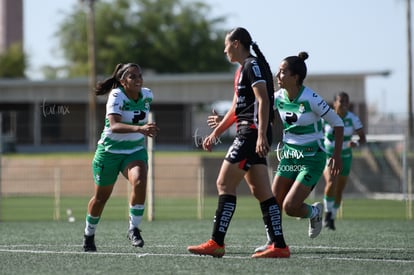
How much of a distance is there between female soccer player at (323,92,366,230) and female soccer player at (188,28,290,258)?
5.55m

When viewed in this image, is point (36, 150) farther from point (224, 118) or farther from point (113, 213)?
point (224, 118)

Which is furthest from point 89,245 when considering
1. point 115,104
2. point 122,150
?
point 115,104

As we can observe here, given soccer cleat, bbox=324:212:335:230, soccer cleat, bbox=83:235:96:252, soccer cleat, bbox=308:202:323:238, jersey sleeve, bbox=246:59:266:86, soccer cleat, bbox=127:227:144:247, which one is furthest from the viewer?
soccer cleat, bbox=324:212:335:230

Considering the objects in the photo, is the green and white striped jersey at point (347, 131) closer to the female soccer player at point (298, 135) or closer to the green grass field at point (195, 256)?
the green grass field at point (195, 256)

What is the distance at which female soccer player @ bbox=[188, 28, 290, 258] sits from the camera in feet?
31.6

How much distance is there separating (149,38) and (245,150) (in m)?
68.5

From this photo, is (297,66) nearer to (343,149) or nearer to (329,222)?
(329,222)

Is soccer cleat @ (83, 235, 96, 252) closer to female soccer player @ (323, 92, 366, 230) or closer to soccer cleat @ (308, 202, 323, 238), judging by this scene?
soccer cleat @ (308, 202, 323, 238)

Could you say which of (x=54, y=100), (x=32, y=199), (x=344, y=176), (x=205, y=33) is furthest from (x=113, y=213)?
(x=205, y=33)

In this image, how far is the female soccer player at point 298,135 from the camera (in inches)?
417

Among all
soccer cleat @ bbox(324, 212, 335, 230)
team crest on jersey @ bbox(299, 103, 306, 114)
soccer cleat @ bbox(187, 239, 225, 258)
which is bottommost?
soccer cleat @ bbox(324, 212, 335, 230)

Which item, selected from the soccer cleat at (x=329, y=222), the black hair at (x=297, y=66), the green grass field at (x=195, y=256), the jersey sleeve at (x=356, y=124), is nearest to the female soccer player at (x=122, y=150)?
the green grass field at (x=195, y=256)

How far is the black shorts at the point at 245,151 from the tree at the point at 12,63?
65084 millimetres

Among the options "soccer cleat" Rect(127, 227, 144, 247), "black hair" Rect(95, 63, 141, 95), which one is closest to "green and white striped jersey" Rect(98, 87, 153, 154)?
"black hair" Rect(95, 63, 141, 95)
